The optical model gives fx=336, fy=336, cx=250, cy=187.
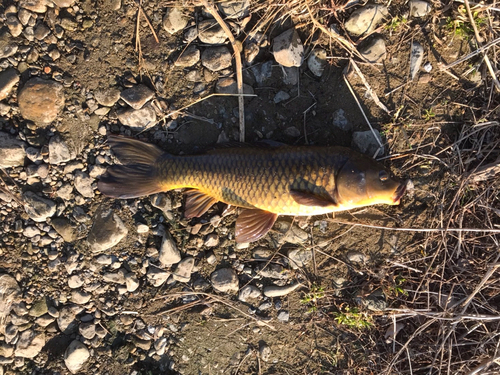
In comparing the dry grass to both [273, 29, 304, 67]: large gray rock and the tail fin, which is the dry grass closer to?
[273, 29, 304, 67]: large gray rock

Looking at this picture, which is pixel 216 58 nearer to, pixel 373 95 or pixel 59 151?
pixel 373 95

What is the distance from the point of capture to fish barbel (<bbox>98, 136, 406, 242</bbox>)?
305 centimetres

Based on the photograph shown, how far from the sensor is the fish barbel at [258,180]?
305 cm

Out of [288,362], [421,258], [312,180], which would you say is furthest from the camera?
[288,362]

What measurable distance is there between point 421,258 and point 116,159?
130 inches

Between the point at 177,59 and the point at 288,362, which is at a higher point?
the point at 177,59

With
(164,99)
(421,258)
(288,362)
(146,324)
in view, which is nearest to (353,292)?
(421,258)

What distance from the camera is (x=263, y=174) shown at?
311cm

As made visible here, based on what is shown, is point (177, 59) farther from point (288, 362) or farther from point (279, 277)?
point (288, 362)

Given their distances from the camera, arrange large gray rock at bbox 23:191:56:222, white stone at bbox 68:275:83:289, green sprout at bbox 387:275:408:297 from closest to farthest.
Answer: green sprout at bbox 387:275:408:297, large gray rock at bbox 23:191:56:222, white stone at bbox 68:275:83:289

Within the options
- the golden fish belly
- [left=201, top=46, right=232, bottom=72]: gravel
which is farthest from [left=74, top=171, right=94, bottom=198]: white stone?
[left=201, top=46, right=232, bottom=72]: gravel

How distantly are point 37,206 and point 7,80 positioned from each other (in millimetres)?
1321

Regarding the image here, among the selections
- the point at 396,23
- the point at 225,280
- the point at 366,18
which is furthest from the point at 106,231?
the point at 396,23

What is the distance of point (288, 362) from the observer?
11.9ft
